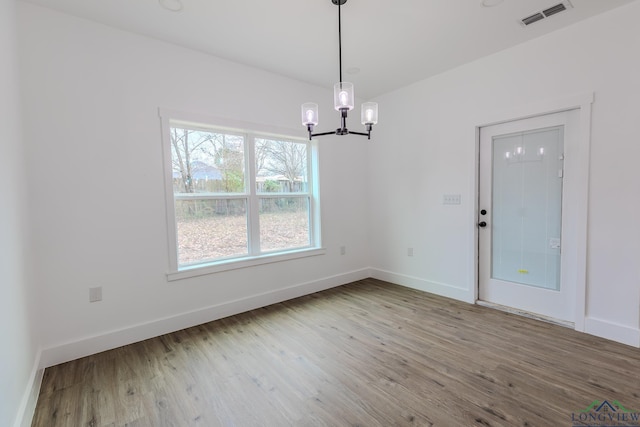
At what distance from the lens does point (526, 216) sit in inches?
125

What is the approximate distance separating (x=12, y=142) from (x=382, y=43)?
10.3ft

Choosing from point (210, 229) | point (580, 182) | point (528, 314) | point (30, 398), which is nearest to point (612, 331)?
point (528, 314)

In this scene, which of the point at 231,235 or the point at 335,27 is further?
the point at 231,235

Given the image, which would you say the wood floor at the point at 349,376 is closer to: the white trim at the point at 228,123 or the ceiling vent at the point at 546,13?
the white trim at the point at 228,123

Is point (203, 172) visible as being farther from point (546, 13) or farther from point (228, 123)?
point (546, 13)

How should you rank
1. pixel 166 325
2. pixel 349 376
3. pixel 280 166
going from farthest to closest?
1. pixel 280 166
2. pixel 166 325
3. pixel 349 376

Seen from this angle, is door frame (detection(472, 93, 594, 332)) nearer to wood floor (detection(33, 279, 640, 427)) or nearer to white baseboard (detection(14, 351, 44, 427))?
wood floor (detection(33, 279, 640, 427))

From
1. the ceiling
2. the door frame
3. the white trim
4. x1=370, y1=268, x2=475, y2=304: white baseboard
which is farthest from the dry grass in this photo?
the door frame

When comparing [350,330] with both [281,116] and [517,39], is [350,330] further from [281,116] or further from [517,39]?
[517,39]

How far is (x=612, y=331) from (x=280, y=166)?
150 inches

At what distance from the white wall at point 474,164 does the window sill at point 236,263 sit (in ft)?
4.50

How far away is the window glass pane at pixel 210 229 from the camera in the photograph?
10.2ft

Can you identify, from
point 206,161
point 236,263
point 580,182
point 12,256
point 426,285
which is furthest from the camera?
point 426,285

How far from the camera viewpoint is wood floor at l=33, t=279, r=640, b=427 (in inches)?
70.5
